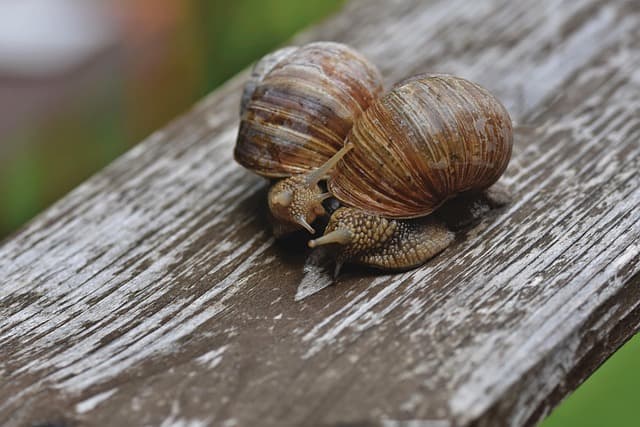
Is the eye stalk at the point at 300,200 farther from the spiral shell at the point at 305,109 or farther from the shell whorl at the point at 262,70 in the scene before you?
the shell whorl at the point at 262,70

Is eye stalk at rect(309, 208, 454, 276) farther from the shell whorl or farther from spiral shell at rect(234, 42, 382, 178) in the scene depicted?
the shell whorl

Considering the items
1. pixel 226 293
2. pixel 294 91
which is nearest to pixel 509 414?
pixel 226 293

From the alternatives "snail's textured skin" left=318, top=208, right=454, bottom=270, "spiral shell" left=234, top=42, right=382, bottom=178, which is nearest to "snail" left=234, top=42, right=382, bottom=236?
"spiral shell" left=234, top=42, right=382, bottom=178

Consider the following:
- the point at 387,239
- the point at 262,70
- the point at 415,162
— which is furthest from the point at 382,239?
the point at 262,70

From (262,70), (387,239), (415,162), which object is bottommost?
(387,239)

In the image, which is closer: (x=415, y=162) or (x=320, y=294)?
(x=320, y=294)

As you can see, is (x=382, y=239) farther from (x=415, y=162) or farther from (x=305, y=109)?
(x=305, y=109)

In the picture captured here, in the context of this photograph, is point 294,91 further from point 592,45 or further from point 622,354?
point 622,354
